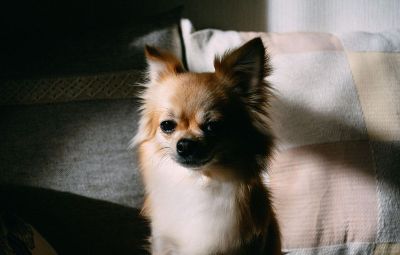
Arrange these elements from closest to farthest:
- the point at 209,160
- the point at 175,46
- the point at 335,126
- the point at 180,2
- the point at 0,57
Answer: the point at 209,160 → the point at 335,126 → the point at 0,57 → the point at 175,46 → the point at 180,2

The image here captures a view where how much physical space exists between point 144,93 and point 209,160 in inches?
15.9

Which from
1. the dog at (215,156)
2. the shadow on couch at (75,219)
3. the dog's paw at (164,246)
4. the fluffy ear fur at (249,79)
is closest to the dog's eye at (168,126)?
the dog at (215,156)

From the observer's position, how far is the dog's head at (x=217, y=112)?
1.25 meters

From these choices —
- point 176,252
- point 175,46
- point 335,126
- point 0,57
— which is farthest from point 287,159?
point 0,57

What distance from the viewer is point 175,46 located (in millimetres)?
1760

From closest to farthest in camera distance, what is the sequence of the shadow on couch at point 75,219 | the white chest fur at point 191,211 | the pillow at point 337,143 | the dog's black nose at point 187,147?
1. the dog's black nose at point 187,147
2. the white chest fur at point 191,211
3. the pillow at point 337,143
4. the shadow on couch at point 75,219

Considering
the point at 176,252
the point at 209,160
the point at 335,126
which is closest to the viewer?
the point at 209,160

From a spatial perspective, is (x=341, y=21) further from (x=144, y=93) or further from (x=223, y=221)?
(x=223, y=221)

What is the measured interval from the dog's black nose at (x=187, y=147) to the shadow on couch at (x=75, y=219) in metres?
0.55

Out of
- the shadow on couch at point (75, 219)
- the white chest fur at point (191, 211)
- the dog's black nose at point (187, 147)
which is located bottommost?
the shadow on couch at point (75, 219)

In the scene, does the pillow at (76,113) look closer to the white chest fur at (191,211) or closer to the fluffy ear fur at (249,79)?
the white chest fur at (191,211)

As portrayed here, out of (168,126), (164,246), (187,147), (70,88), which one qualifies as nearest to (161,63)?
(168,126)

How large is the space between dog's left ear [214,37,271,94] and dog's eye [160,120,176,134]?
0.71ft

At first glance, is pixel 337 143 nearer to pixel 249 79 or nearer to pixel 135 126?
pixel 249 79
